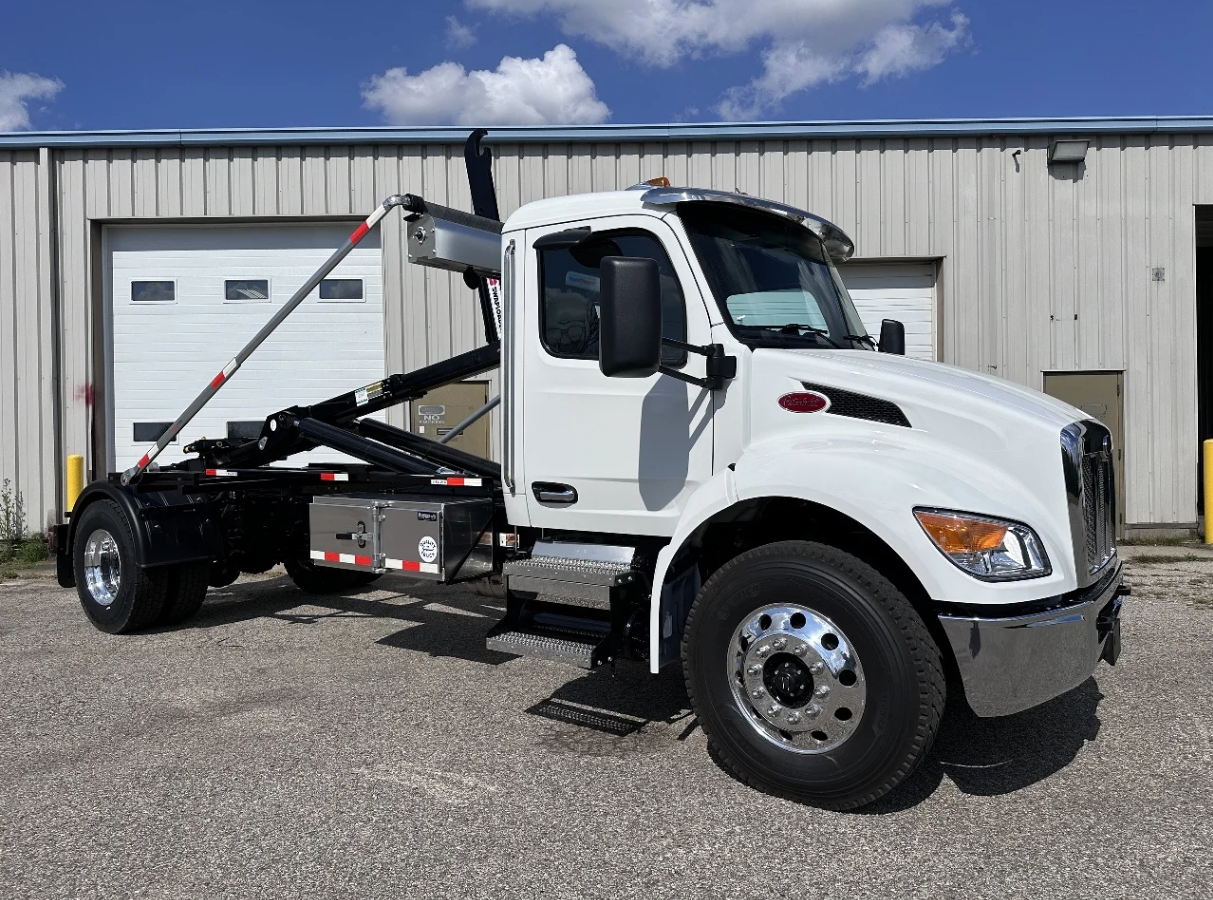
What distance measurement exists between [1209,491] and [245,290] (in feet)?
39.1

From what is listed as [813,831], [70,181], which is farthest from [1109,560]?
[70,181]

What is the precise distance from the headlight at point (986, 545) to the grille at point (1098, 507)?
0.36 m

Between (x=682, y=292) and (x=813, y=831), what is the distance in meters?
2.31

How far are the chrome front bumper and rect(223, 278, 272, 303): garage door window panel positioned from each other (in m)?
10.4

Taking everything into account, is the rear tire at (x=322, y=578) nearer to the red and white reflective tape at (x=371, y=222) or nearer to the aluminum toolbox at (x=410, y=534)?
the aluminum toolbox at (x=410, y=534)

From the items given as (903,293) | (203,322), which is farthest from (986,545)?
(203,322)

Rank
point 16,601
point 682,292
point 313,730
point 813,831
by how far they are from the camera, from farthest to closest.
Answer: point 16,601 → point 313,730 → point 682,292 → point 813,831

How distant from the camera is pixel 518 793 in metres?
3.80

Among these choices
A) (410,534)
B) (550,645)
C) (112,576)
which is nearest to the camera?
(550,645)

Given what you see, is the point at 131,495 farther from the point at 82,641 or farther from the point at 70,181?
the point at 70,181

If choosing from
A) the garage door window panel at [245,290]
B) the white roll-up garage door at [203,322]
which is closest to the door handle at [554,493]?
the white roll-up garage door at [203,322]

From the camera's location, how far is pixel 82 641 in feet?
21.9

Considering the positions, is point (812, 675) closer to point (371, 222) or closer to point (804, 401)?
point (804, 401)

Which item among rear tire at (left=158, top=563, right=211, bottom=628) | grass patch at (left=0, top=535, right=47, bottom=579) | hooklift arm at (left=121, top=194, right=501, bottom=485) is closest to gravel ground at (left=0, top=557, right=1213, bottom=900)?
rear tire at (left=158, top=563, right=211, bottom=628)
